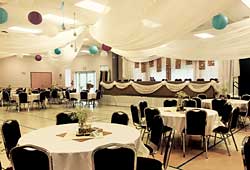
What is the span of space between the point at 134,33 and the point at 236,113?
2.59 metres

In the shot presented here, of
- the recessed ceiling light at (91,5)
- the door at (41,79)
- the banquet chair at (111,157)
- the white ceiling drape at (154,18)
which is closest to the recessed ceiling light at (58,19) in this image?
the recessed ceiling light at (91,5)

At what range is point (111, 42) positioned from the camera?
5.24 metres

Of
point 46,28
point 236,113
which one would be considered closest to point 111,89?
point 46,28

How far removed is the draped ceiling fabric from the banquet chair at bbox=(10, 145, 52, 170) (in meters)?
2.50

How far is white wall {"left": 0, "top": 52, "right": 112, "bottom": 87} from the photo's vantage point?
1819cm

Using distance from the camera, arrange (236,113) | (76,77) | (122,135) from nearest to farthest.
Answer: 1. (122,135)
2. (236,113)
3. (76,77)

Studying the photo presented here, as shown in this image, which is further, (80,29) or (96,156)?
(80,29)

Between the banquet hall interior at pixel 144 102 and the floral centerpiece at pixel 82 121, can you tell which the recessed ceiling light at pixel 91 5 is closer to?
the banquet hall interior at pixel 144 102

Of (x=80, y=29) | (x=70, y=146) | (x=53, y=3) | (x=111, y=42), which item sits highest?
(x=53, y=3)

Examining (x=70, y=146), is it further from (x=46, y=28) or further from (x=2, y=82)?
(x=2, y=82)

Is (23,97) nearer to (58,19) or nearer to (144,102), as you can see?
(58,19)

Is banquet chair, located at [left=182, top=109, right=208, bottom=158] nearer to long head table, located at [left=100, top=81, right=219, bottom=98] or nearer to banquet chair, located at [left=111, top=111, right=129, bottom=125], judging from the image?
banquet chair, located at [left=111, top=111, right=129, bottom=125]

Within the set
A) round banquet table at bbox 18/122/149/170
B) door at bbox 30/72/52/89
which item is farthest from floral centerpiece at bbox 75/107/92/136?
door at bbox 30/72/52/89

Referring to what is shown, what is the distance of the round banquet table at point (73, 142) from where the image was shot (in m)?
2.53
